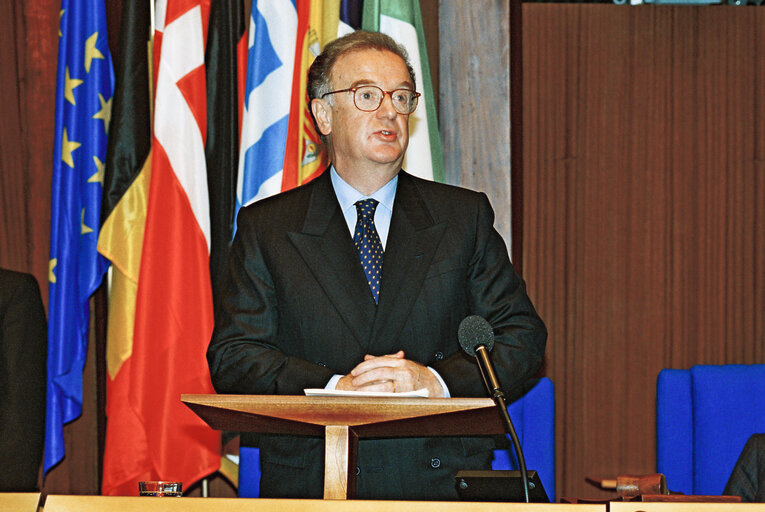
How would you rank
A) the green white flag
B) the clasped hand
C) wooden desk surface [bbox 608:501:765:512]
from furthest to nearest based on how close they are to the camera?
the green white flag → the clasped hand → wooden desk surface [bbox 608:501:765:512]

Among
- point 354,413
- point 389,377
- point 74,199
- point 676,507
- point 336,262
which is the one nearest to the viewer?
point 676,507

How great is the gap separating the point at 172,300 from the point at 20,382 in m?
0.77

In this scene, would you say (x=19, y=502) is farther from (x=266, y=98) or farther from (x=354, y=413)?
(x=266, y=98)

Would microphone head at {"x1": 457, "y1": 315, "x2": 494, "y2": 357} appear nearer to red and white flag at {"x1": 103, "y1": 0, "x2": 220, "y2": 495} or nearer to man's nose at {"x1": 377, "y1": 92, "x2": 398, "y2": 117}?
man's nose at {"x1": 377, "y1": 92, "x2": 398, "y2": 117}

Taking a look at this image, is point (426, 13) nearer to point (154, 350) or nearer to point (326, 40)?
point (326, 40)

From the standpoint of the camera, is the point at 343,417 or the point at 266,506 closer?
the point at 266,506

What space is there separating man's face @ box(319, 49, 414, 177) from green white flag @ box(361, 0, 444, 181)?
43.3 inches

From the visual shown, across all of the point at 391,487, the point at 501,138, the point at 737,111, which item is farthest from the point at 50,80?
the point at 737,111

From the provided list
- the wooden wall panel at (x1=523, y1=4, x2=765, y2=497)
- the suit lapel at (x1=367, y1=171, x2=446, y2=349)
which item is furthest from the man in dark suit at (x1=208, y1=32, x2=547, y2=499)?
the wooden wall panel at (x1=523, y1=4, x2=765, y2=497)

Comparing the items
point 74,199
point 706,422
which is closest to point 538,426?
point 706,422

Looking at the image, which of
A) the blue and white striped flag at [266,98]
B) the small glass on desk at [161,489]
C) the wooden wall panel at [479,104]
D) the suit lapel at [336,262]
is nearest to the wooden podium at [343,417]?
the small glass on desk at [161,489]

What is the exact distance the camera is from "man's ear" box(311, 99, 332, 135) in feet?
8.52

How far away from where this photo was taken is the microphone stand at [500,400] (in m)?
1.58

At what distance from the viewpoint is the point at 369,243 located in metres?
2.45
